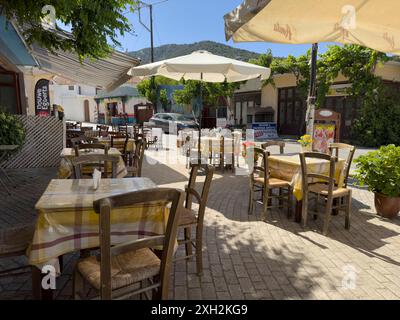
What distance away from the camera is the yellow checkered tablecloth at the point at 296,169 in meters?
4.29

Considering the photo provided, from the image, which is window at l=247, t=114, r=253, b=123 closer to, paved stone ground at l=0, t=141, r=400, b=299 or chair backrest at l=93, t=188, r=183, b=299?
paved stone ground at l=0, t=141, r=400, b=299

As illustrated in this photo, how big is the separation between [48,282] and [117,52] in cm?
595

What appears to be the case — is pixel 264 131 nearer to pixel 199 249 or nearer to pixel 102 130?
pixel 102 130

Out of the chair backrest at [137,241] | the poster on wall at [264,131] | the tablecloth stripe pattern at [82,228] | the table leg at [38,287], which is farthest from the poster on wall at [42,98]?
the chair backrest at [137,241]

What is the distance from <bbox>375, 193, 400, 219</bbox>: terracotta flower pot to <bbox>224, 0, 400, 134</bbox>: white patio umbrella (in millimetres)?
2045

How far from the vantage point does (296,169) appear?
447cm

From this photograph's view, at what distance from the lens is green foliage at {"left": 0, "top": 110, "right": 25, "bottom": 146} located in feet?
19.9

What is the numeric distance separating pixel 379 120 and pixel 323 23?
13107mm

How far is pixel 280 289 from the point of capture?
271 centimetres

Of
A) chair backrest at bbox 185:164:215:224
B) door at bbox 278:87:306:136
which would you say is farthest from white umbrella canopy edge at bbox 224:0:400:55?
door at bbox 278:87:306:136

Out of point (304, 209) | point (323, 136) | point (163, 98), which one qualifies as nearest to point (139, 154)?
point (304, 209)

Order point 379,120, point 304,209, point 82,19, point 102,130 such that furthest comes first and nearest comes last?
point 379,120 < point 102,130 < point 304,209 < point 82,19

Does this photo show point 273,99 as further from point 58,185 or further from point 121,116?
point 58,185
